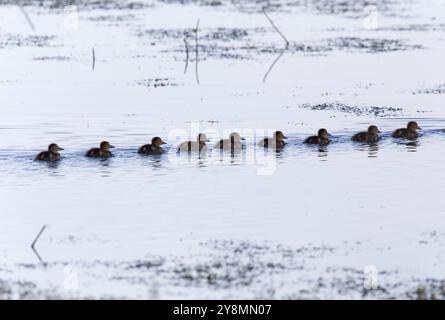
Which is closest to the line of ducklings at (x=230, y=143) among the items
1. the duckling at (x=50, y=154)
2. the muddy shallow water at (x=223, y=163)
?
the duckling at (x=50, y=154)

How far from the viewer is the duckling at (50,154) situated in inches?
517

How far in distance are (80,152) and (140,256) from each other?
15.4 feet

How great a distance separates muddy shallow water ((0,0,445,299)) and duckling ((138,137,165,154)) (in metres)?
0.10

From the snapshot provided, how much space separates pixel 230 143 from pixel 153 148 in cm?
98

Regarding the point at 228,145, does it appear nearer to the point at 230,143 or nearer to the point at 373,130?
the point at 230,143

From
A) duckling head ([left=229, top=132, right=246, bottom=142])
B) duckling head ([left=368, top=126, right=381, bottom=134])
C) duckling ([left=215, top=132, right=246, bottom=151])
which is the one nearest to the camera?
duckling ([left=215, top=132, right=246, bottom=151])

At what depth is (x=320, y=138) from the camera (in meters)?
13.9

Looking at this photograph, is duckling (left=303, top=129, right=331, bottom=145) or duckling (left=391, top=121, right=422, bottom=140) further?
duckling (left=391, top=121, right=422, bottom=140)

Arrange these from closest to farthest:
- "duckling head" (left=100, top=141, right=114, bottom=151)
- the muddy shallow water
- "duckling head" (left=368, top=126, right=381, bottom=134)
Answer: the muddy shallow water, "duckling head" (left=100, top=141, right=114, bottom=151), "duckling head" (left=368, top=126, right=381, bottom=134)

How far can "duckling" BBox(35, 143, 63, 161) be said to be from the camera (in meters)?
13.1

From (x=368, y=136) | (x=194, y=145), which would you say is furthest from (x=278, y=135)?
(x=368, y=136)

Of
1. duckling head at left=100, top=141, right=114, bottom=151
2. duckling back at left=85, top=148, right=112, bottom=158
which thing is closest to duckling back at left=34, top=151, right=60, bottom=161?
duckling back at left=85, top=148, right=112, bottom=158

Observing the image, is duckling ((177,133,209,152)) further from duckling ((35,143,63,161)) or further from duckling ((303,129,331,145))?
duckling ((35,143,63,161))

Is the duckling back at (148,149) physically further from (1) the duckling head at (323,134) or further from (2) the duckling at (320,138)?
(1) the duckling head at (323,134)
